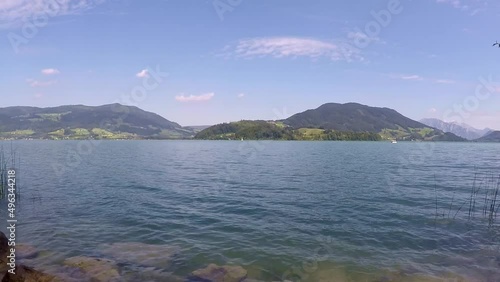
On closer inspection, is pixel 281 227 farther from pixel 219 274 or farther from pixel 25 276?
pixel 25 276

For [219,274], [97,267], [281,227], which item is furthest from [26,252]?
[281,227]

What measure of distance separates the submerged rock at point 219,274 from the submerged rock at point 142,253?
2.16 meters

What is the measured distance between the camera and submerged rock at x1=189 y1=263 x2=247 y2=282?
15.0 m

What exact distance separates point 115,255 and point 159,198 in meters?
16.2

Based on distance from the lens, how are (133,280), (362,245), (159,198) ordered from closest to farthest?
1. (133,280)
2. (362,245)
3. (159,198)

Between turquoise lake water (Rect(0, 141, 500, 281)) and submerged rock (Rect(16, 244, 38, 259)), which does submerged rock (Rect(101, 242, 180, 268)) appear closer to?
turquoise lake water (Rect(0, 141, 500, 281))

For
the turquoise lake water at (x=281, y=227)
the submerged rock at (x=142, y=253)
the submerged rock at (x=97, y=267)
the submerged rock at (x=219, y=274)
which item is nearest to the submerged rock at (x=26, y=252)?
the turquoise lake water at (x=281, y=227)

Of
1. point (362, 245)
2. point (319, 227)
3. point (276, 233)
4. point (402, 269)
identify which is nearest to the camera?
point (402, 269)

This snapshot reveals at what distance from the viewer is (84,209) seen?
29016 millimetres

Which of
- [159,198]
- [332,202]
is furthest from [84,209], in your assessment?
[332,202]

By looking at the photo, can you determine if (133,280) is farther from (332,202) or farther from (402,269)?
(332,202)

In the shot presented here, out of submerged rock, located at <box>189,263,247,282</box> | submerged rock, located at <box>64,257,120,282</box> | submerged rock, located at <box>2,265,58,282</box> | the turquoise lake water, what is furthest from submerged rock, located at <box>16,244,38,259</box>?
submerged rock, located at <box>189,263,247,282</box>

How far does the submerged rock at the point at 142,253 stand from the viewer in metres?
17.1

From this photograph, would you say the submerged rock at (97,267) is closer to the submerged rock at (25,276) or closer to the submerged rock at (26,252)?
the submerged rock at (25,276)
